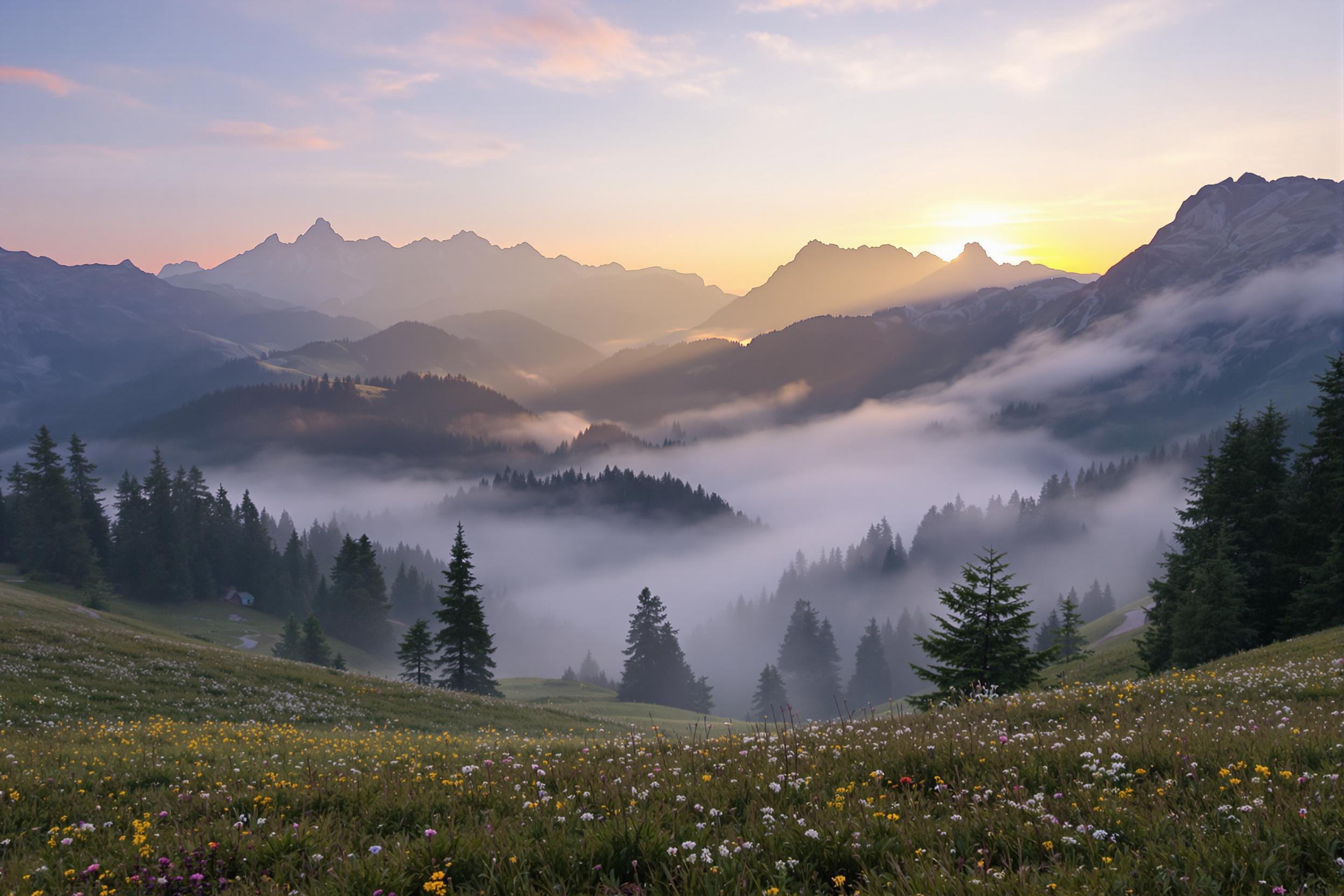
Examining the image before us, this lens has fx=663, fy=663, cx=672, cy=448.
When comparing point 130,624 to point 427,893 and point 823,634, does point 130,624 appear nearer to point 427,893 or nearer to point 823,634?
point 427,893

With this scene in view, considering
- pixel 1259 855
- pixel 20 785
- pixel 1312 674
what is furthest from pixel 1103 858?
pixel 1312 674

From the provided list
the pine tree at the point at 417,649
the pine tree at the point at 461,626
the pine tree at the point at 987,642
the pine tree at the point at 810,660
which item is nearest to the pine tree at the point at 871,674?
the pine tree at the point at 810,660

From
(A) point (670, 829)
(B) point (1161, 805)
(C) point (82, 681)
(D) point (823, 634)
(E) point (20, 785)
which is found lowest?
(D) point (823, 634)

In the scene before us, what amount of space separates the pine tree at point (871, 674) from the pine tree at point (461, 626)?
107347 mm

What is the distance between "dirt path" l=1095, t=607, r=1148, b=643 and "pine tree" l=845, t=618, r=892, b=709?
4750 cm

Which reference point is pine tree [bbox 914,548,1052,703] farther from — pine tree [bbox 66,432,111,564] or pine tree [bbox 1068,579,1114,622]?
pine tree [bbox 1068,579,1114,622]

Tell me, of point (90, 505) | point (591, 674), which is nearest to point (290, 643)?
point (90, 505)

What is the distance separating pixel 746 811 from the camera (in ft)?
17.7

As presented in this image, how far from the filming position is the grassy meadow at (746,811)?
413 cm

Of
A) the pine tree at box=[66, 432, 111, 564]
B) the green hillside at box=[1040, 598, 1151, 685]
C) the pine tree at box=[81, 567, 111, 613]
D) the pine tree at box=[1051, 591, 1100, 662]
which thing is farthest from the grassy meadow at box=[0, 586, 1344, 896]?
the pine tree at box=[66, 432, 111, 564]

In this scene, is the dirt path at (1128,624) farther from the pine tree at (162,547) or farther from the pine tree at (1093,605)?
the pine tree at (162,547)

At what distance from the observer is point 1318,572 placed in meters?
32.0

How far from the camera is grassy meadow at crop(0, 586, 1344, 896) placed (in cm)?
413

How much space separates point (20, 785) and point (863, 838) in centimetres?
905
